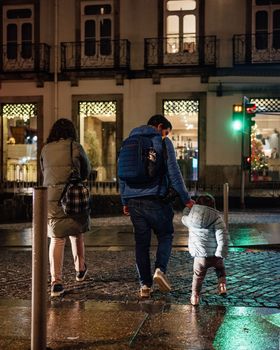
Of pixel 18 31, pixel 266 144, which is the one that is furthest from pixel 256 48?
pixel 18 31

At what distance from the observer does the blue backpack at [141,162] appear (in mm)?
5449

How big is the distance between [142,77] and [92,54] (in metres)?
2.12

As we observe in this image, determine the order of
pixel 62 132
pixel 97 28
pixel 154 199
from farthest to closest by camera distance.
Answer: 1. pixel 97 28
2. pixel 62 132
3. pixel 154 199

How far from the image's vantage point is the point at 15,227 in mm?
13812

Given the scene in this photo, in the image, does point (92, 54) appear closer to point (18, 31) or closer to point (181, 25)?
point (18, 31)

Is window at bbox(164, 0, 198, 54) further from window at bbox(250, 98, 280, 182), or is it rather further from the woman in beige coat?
the woman in beige coat

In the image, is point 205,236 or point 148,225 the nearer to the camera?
point 205,236

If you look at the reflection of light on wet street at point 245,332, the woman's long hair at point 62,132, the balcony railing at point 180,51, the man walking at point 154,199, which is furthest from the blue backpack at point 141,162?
the balcony railing at point 180,51

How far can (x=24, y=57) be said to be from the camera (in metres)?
21.7

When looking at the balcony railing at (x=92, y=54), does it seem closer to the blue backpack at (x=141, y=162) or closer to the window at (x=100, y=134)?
the window at (x=100, y=134)

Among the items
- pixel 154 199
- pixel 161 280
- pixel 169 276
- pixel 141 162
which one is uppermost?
pixel 141 162

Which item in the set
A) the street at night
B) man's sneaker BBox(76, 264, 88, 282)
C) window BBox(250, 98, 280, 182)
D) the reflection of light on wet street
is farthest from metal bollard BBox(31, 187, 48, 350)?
window BBox(250, 98, 280, 182)

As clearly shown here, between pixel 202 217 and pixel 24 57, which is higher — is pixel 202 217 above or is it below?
below

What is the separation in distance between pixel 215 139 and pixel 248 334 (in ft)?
54.1
